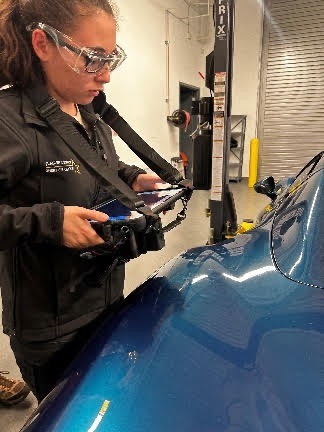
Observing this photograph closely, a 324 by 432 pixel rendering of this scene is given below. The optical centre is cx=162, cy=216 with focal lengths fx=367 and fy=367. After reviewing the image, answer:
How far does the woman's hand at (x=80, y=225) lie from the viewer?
29.2 inches

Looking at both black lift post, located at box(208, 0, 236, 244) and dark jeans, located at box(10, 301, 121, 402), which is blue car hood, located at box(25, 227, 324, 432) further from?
black lift post, located at box(208, 0, 236, 244)

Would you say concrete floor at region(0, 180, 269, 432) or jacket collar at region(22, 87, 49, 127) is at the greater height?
jacket collar at region(22, 87, 49, 127)

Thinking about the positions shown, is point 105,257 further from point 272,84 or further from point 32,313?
point 272,84

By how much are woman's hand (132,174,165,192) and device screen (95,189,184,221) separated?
61 millimetres

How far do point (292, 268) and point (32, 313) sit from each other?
72 cm

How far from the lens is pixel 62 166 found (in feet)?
2.70

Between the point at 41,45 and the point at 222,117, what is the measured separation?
7.01 ft

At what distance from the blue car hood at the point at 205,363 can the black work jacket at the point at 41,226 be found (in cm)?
12

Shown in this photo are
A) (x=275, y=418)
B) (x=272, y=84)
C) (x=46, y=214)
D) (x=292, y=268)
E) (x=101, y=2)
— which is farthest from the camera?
(x=272, y=84)

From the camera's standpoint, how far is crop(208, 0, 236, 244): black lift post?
Answer: 2.62m

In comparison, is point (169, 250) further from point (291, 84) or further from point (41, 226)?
point (291, 84)

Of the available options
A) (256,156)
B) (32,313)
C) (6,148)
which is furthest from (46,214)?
(256,156)

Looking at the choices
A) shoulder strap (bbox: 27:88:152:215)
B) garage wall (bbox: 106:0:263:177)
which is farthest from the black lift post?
garage wall (bbox: 106:0:263:177)

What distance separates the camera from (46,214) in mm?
735
